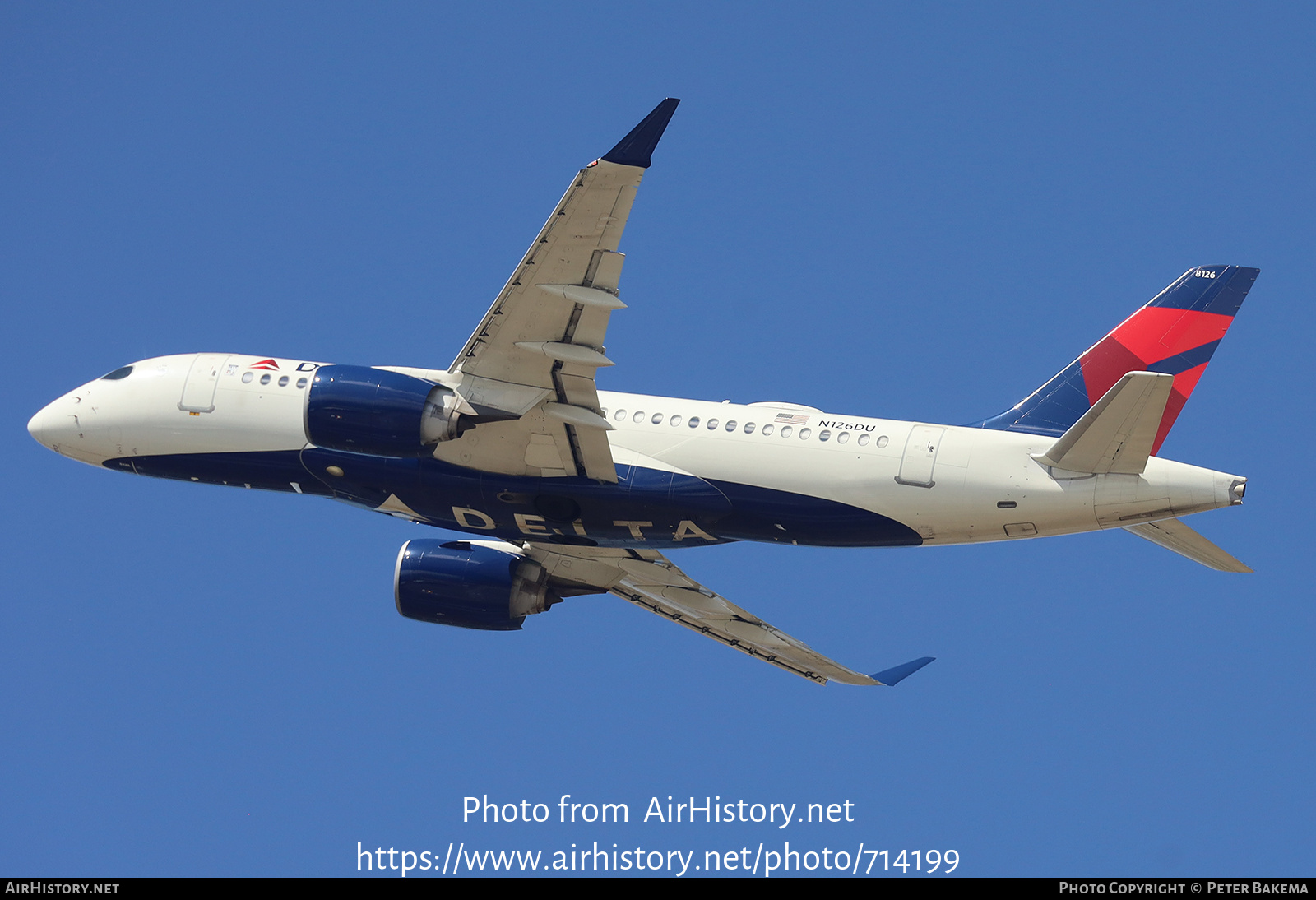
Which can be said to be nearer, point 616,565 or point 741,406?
point 741,406

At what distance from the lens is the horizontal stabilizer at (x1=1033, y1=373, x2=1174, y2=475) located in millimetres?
29047

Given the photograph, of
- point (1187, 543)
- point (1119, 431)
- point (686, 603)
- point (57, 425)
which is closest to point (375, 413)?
point (57, 425)

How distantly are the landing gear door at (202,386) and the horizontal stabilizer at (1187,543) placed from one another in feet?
68.0

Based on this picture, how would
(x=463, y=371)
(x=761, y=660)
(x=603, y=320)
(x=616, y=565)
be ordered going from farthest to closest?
(x=761, y=660) → (x=616, y=565) → (x=463, y=371) → (x=603, y=320)

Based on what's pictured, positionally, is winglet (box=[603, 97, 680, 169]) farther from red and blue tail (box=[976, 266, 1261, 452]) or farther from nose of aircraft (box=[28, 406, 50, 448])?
nose of aircraft (box=[28, 406, 50, 448])

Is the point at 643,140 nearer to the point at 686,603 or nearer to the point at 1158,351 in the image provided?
the point at 1158,351

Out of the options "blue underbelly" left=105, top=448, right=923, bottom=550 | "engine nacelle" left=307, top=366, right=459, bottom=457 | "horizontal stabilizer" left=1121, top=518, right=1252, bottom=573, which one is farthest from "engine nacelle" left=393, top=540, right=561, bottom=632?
"horizontal stabilizer" left=1121, top=518, right=1252, bottom=573

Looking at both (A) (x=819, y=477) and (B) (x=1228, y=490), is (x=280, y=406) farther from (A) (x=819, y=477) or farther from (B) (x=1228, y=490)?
(B) (x=1228, y=490)

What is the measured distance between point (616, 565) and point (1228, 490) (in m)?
15.5

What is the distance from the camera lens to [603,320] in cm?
2988

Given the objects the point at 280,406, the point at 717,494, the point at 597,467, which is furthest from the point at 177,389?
the point at 717,494

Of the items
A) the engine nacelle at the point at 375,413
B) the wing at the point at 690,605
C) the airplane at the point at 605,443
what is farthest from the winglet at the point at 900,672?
the engine nacelle at the point at 375,413

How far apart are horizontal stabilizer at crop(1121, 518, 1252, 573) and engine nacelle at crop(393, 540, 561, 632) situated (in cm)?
1517

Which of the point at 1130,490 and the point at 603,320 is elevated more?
the point at 603,320
